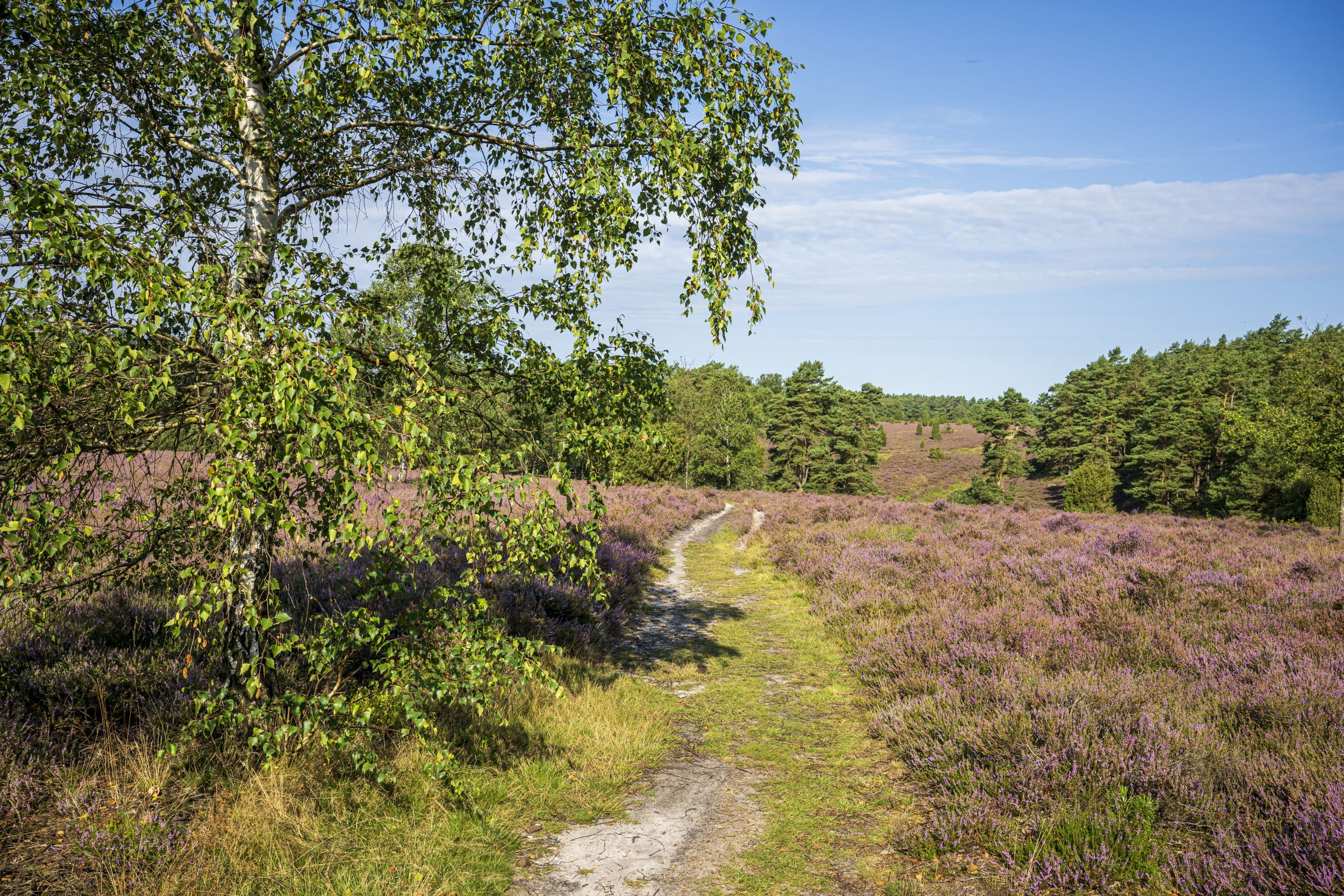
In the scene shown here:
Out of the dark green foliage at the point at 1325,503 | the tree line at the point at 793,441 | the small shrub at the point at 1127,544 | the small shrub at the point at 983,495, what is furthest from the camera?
the tree line at the point at 793,441

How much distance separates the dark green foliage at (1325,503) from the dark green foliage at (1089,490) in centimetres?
1275

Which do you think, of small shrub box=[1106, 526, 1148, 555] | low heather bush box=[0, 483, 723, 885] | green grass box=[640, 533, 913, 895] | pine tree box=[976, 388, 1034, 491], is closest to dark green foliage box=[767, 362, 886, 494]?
pine tree box=[976, 388, 1034, 491]

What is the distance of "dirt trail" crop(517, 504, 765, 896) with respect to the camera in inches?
171

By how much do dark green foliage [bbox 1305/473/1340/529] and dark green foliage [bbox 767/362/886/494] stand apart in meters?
34.0

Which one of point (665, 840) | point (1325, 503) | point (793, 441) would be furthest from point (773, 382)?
point (665, 840)

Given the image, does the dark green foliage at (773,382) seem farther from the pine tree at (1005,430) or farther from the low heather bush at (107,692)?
the low heather bush at (107,692)

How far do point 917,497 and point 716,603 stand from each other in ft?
198

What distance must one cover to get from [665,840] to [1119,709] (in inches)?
171

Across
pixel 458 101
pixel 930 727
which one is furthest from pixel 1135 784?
pixel 458 101

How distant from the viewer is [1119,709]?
225 inches

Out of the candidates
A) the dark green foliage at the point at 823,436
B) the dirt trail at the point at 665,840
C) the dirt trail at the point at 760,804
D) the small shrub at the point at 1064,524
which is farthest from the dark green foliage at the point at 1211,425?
the dirt trail at the point at 665,840

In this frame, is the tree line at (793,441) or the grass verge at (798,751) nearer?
the grass verge at (798,751)

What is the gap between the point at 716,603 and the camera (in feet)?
45.5

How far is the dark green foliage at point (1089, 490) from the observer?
46.5 m
